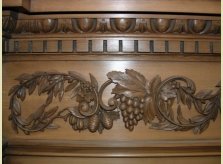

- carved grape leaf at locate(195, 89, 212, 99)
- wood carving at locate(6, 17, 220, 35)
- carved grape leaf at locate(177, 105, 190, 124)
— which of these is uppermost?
wood carving at locate(6, 17, 220, 35)

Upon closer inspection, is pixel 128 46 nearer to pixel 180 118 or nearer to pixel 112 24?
A: pixel 112 24

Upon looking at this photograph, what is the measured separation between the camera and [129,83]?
76 cm

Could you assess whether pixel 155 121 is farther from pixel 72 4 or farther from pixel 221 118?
pixel 72 4

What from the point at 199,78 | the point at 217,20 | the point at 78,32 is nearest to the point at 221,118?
the point at 199,78

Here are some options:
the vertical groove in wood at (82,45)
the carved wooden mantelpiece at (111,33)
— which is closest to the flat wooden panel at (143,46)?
the carved wooden mantelpiece at (111,33)

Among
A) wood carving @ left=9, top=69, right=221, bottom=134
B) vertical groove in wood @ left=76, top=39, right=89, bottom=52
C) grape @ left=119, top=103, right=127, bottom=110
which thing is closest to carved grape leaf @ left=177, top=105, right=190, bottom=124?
wood carving @ left=9, top=69, right=221, bottom=134

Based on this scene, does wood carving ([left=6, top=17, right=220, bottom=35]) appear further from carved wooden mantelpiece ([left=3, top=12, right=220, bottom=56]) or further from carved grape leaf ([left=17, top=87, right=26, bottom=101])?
carved grape leaf ([left=17, top=87, right=26, bottom=101])

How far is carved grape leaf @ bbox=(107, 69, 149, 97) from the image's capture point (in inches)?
29.8

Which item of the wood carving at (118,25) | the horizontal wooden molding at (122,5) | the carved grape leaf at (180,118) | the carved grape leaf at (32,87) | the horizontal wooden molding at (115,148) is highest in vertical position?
the horizontal wooden molding at (122,5)

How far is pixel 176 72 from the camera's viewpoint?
77 cm

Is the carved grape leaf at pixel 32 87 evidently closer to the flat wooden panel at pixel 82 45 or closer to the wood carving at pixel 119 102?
the wood carving at pixel 119 102

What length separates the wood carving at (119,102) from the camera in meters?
0.76

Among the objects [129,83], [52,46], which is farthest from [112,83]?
[52,46]

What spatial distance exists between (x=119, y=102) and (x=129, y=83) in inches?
1.6
